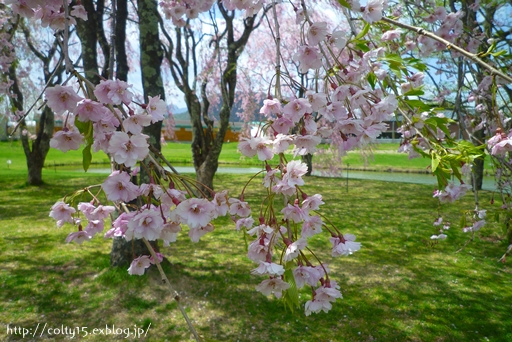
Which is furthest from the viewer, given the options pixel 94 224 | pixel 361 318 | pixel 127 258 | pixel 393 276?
pixel 393 276

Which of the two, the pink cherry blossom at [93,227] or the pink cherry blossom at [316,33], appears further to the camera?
the pink cherry blossom at [93,227]

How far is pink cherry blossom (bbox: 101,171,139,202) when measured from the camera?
84cm

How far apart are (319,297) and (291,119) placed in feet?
1.67

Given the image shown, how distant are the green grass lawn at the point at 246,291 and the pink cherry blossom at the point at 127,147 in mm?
1473

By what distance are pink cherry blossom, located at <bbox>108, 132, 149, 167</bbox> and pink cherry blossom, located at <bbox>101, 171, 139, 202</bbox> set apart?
0.08 metres

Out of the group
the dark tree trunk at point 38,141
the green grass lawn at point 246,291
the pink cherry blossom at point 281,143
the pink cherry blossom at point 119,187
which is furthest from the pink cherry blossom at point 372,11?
the dark tree trunk at point 38,141

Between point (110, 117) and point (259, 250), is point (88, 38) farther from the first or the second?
point (259, 250)

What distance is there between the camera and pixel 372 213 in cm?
703

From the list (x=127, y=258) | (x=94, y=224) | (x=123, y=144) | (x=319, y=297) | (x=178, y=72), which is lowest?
(x=127, y=258)

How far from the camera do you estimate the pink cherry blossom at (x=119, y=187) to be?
84cm

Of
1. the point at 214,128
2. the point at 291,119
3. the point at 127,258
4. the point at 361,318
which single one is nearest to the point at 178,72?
the point at 214,128

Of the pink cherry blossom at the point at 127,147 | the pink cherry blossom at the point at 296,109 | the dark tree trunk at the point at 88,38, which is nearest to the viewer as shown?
the pink cherry blossom at the point at 127,147

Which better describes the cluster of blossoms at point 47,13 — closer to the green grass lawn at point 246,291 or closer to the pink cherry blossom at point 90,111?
the pink cherry blossom at point 90,111

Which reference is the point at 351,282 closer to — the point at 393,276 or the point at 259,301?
the point at 393,276
